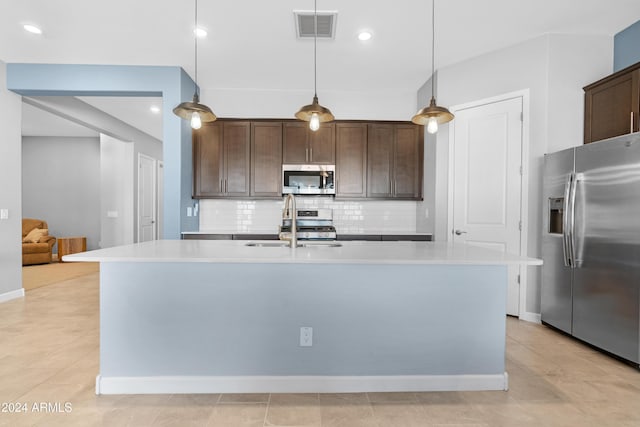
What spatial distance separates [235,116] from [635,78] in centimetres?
424

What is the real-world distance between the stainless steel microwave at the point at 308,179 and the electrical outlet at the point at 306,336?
2.72 metres

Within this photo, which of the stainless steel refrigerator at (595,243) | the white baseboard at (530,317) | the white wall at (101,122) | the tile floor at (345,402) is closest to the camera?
the tile floor at (345,402)

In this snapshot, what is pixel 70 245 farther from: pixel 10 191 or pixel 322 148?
pixel 322 148

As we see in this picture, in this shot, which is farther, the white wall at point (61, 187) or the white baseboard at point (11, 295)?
the white wall at point (61, 187)

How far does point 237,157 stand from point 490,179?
3.13 m

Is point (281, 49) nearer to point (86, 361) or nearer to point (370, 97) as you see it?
point (370, 97)

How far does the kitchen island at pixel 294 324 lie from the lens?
2154 mm

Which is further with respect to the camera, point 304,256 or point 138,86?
point 138,86

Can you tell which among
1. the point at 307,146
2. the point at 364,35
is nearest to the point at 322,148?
the point at 307,146

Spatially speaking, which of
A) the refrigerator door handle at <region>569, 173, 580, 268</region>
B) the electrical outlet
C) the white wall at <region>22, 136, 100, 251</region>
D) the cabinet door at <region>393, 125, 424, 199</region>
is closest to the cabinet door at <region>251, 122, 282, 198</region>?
the cabinet door at <region>393, 125, 424, 199</region>

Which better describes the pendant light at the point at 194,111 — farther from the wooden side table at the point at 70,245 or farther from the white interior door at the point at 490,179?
the wooden side table at the point at 70,245

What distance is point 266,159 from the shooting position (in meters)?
4.77

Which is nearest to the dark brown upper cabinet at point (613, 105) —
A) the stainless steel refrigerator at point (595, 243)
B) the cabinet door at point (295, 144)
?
the stainless steel refrigerator at point (595, 243)

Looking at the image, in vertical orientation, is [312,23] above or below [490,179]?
above
